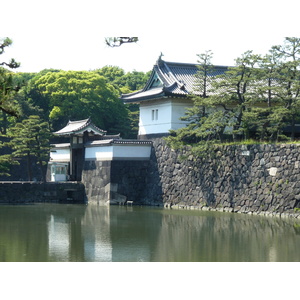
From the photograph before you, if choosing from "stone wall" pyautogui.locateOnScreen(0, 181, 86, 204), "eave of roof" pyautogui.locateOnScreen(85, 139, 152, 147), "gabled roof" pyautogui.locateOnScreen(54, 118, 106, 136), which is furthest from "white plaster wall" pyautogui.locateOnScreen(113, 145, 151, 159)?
"stone wall" pyautogui.locateOnScreen(0, 181, 86, 204)

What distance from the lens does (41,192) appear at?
23703mm

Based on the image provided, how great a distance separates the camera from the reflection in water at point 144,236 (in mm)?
10852

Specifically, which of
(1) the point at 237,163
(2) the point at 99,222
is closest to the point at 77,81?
(1) the point at 237,163

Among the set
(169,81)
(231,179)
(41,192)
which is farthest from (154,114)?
(231,179)

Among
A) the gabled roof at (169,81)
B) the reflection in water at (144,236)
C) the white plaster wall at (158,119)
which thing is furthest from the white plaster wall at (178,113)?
the reflection in water at (144,236)

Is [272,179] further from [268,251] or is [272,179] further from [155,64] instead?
[155,64]

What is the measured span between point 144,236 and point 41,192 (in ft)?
36.5

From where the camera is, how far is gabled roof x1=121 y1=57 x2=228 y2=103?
2236 centimetres

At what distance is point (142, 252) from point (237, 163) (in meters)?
8.82

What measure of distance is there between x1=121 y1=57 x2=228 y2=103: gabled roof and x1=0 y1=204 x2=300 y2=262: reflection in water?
5.11 m

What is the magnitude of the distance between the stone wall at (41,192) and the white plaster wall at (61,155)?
281 cm

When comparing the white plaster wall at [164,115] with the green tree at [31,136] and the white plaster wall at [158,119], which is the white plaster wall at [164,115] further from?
the green tree at [31,136]

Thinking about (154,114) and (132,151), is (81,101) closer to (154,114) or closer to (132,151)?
(154,114)

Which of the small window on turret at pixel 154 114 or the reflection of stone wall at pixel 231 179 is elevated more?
the small window on turret at pixel 154 114
